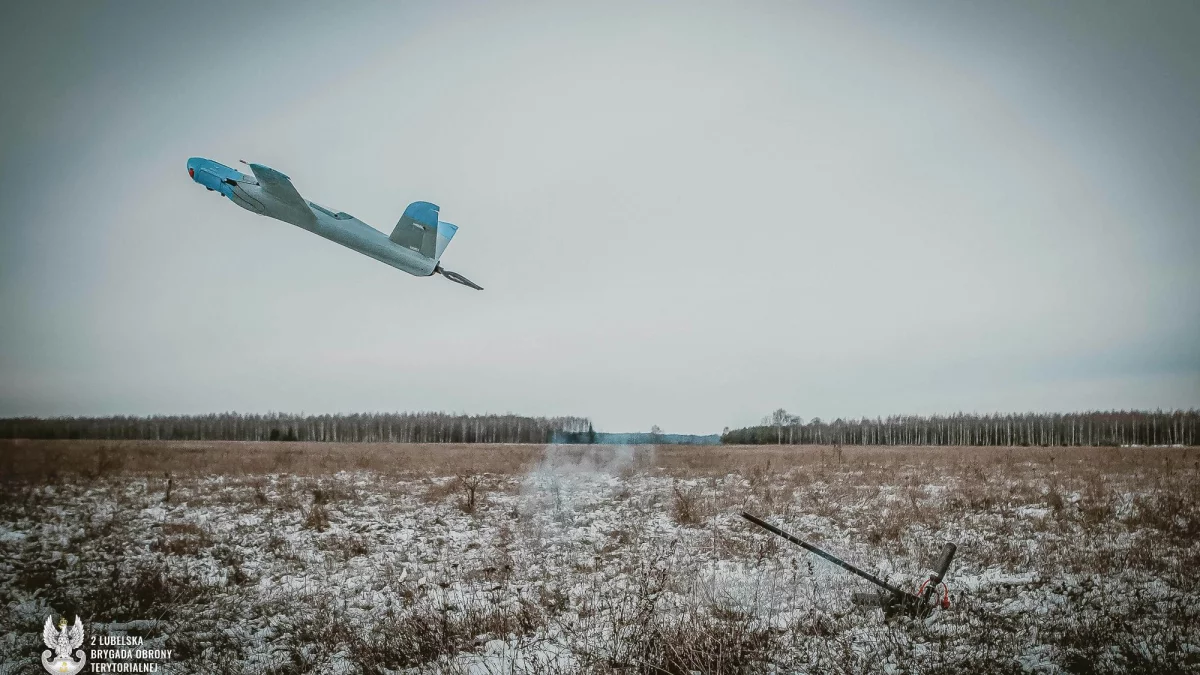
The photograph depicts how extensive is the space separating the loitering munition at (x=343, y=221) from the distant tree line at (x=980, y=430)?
6415 centimetres

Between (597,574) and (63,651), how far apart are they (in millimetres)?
5831

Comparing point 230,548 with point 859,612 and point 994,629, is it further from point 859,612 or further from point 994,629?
point 994,629

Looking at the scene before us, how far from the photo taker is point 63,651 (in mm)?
5691

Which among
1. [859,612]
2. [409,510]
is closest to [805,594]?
[859,612]

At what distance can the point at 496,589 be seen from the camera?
7320 mm

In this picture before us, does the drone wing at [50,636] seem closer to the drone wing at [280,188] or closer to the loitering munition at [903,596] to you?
the drone wing at [280,188]

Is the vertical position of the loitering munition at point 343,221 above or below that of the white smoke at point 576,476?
above

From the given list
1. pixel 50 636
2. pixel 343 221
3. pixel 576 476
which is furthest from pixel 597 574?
pixel 576 476

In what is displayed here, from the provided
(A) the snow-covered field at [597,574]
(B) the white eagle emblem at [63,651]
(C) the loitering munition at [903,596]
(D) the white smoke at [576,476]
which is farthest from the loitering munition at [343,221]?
(D) the white smoke at [576,476]

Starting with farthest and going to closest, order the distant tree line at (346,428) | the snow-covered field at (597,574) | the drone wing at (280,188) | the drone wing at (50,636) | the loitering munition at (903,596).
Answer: the distant tree line at (346,428) → the loitering munition at (903,596) → the drone wing at (50,636) → the snow-covered field at (597,574) → the drone wing at (280,188)

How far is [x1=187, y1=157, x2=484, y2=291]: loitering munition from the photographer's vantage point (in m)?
2.94

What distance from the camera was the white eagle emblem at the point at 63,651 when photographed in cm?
556

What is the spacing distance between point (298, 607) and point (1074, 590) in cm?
919

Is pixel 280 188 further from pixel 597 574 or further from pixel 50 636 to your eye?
pixel 597 574
